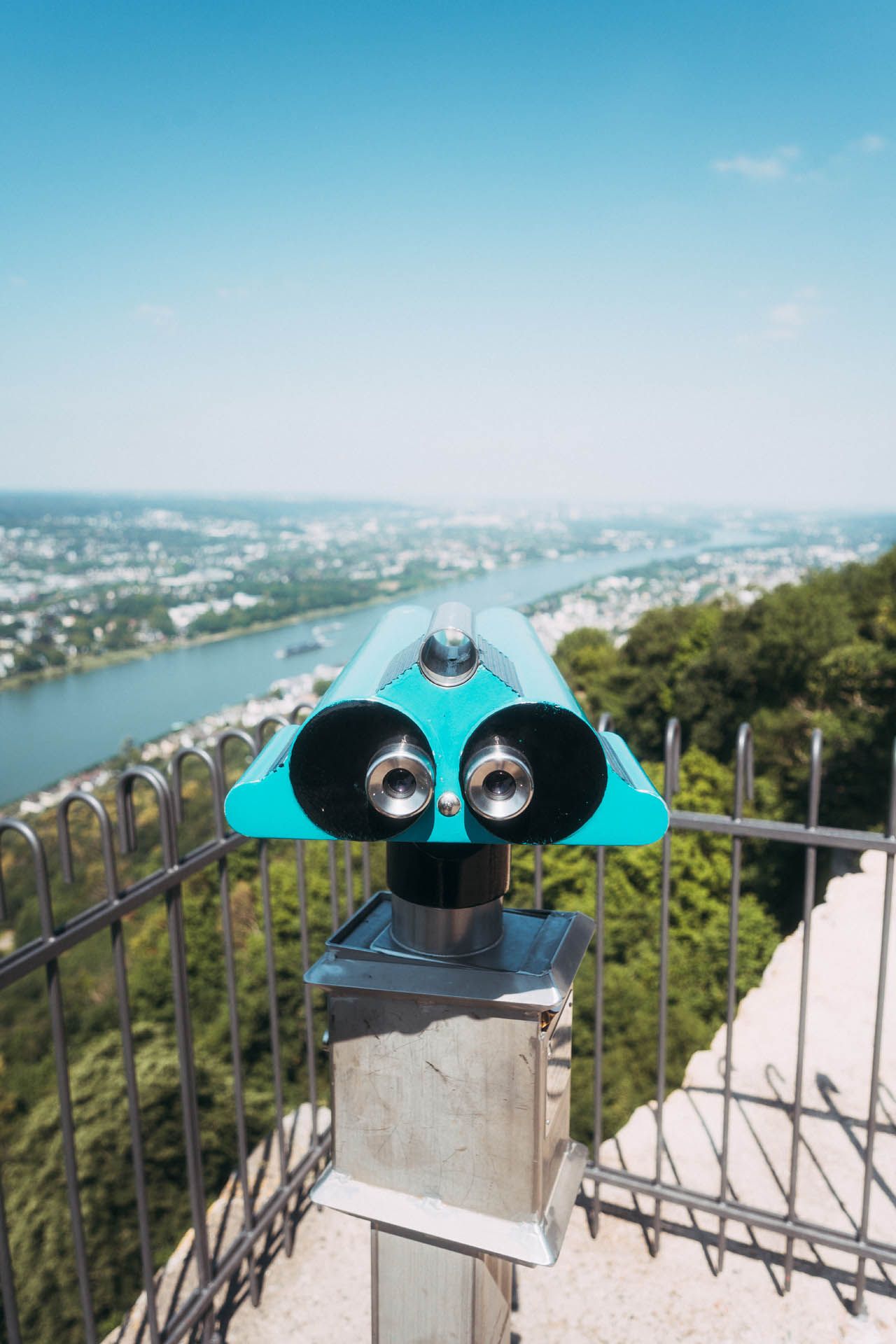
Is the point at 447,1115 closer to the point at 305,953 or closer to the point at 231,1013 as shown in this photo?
the point at 231,1013

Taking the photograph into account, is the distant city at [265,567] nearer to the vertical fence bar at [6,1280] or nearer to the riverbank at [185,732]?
the riverbank at [185,732]

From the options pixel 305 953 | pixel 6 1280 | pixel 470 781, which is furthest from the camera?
pixel 305 953

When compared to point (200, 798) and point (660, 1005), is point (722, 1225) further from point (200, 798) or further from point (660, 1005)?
point (200, 798)

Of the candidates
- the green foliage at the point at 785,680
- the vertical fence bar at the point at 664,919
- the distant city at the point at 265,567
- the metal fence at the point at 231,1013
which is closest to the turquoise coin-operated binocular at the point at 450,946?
the metal fence at the point at 231,1013

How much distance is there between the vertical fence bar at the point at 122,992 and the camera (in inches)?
90.7

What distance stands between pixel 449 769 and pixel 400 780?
0.29ft

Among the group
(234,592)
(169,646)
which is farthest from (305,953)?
(234,592)

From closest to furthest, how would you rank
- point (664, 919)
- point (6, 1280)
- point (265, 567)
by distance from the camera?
point (6, 1280)
point (664, 919)
point (265, 567)

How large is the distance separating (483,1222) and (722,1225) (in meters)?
1.97

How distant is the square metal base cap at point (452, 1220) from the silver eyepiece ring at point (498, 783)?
94cm

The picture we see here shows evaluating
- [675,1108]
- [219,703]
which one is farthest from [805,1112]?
[219,703]

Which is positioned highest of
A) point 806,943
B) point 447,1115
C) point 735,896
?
point 447,1115

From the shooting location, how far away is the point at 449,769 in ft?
4.88

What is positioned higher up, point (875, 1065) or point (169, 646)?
point (875, 1065)
